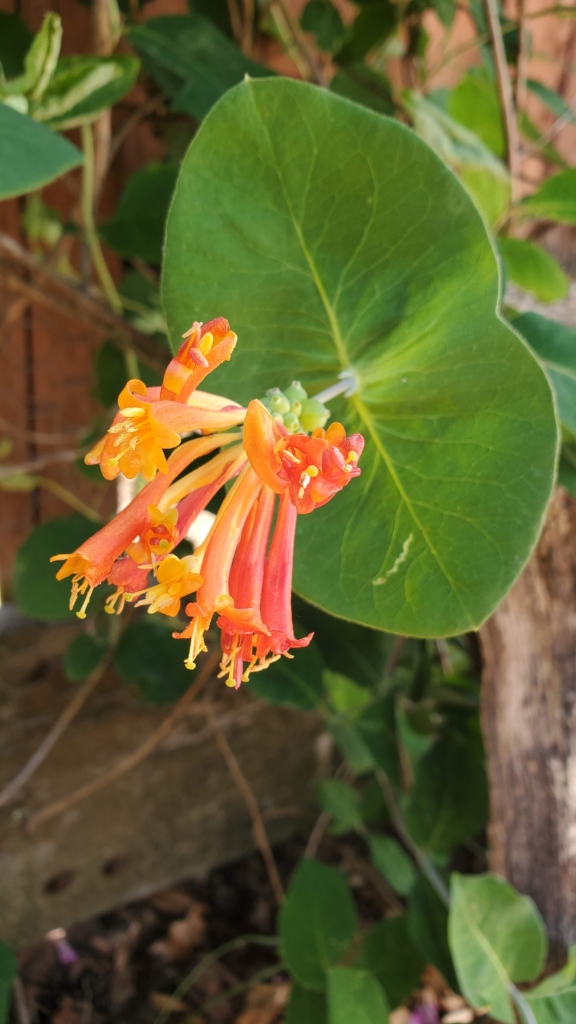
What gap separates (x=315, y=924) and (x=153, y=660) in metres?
0.31

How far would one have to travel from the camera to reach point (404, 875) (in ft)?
2.39

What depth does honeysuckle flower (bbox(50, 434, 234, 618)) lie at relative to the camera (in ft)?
0.98

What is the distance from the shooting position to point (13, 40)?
629 mm

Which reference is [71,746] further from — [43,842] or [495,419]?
[495,419]

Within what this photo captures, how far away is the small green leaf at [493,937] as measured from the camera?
1.69 ft

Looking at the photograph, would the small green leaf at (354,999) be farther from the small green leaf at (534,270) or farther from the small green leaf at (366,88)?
the small green leaf at (366,88)

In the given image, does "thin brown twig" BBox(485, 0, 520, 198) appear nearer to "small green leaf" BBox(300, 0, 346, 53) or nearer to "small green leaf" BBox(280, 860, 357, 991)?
"small green leaf" BBox(300, 0, 346, 53)

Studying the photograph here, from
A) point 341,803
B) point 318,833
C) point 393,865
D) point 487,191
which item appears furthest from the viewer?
point 318,833

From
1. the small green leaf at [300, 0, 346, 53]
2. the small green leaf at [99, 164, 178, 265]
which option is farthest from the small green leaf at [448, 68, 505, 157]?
the small green leaf at [99, 164, 178, 265]

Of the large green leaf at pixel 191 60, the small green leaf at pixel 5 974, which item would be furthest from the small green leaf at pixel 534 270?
the small green leaf at pixel 5 974

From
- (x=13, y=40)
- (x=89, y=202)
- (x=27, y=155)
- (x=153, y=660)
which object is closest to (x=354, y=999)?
(x=153, y=660)

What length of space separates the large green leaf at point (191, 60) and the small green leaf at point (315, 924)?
67cm

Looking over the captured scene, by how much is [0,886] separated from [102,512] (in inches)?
18.7

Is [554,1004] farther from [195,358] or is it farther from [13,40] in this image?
[13,40]
